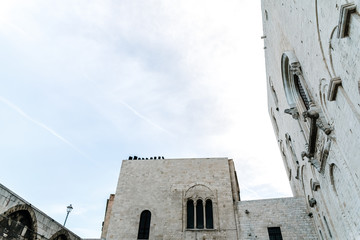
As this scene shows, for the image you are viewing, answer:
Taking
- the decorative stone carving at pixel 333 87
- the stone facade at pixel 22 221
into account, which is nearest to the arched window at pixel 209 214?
the stone facade at pixel 22 221

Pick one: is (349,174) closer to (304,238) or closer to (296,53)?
(296,53)

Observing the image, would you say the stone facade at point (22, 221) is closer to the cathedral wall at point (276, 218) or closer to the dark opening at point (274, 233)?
the cathedral wall at point (276, 218)

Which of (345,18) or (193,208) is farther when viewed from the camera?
(193,208)

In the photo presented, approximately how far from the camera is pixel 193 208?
13.9 meters

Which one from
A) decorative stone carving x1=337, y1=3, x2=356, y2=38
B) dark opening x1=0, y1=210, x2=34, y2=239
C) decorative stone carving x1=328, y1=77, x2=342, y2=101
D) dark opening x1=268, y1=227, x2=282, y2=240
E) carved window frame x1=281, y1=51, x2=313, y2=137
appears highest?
carved window frame x1=281, y1=51, x2=313, y2=137

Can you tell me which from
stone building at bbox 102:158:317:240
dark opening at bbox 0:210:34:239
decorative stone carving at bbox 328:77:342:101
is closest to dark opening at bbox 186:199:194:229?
stone building at bbox 102:158:317:240

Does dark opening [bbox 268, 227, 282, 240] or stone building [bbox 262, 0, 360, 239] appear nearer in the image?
stone building [bbox 262, 0, 360, 239]

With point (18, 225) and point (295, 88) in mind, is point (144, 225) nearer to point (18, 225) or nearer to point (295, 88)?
point (18, 225)

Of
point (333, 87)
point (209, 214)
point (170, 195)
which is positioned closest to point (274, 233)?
point (209, 214)

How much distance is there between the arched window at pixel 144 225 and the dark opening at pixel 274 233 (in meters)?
6.75

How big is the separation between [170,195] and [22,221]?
8.27 m

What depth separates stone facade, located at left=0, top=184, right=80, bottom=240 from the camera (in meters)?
7.05

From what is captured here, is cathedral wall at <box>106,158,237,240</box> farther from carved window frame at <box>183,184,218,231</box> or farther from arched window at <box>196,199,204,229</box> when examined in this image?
arched window at <box>196,199,204,229</box>

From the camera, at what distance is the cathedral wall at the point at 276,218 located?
39.1ft
